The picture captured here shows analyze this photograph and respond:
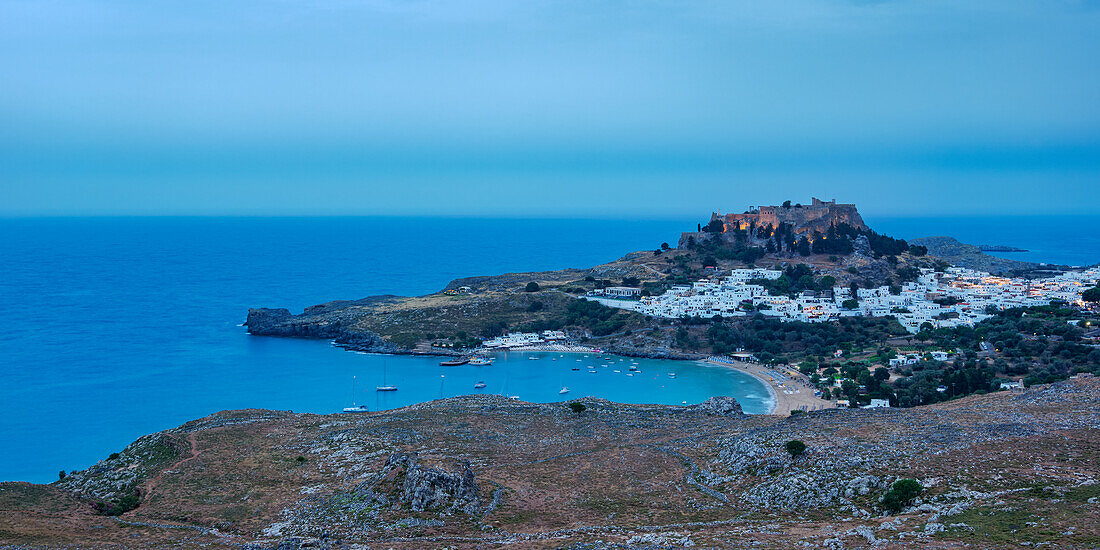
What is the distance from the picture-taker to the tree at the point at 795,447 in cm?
2398

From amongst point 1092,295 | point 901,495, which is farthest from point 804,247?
point 901,495

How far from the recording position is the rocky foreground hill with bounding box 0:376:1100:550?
18.7 m

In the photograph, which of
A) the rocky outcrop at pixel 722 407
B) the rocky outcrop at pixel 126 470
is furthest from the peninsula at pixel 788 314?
the rocky outcrop at pixel 126 470

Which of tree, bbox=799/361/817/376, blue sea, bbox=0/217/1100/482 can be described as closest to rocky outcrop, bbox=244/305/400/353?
blue sea, bbox=0/217/1100/482

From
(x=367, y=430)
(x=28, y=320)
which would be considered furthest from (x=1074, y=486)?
(x=28, y=320)

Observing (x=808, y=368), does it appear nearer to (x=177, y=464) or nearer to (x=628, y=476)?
(x=628, y=476)

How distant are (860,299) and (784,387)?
30034 millimetres

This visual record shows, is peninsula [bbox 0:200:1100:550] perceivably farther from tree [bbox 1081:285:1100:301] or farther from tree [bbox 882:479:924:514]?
tree [bbox 1081:285:1100:301]

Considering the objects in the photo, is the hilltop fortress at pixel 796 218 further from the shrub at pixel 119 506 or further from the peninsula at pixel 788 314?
the shrub at pixel 119 506

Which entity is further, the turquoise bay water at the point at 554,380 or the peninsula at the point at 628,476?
the turquoise bay water at the point at 554,380

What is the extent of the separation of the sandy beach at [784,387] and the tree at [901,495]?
Result: 28308mm

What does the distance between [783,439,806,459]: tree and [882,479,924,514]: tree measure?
12.4 ft

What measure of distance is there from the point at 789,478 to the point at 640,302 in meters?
62.1

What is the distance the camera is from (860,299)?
82.6 metres
